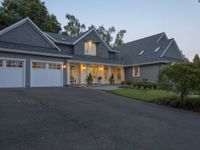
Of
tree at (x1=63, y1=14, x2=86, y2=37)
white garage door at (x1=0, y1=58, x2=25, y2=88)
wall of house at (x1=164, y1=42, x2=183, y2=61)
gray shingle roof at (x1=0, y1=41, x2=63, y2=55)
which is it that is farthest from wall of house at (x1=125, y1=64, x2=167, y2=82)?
tree at (x1=63, y1=14, x2=86, y2=37)

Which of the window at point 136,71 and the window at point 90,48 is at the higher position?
the window at point 90,48

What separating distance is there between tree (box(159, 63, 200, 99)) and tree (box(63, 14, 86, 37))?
44.7m

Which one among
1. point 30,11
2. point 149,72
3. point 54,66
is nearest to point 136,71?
point 149,72

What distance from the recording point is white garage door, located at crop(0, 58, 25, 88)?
15.5m

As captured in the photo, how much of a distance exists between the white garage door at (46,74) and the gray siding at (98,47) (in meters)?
5.26

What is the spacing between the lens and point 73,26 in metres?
54.3

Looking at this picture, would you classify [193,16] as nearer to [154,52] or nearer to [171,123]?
[154,52]

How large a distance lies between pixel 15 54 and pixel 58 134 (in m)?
12.9

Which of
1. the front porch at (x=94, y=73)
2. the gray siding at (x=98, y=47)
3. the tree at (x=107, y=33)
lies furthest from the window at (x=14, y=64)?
the tree at (x=107, y=33)

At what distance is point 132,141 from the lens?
4965 millimetres

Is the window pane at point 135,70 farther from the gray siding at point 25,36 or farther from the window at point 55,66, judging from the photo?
the gray siding at point 25,36

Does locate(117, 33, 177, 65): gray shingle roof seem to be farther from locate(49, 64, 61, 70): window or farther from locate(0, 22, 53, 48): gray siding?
locate(0, 22, 53, 48): gray siding

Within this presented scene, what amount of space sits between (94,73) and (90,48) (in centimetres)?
326

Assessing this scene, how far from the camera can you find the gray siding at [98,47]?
2370 cm
